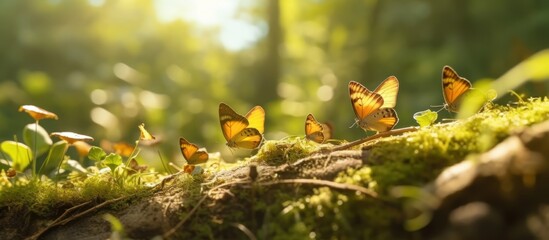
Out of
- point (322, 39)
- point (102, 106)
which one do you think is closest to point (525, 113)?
point (102, 106)

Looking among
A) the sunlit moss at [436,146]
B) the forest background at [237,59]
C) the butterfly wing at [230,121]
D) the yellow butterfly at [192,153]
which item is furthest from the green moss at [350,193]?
the forest background at [237,59]

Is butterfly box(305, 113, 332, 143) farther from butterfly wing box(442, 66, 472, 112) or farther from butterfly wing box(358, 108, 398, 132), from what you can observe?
butterfly wing box(442, 66, 472, 112)

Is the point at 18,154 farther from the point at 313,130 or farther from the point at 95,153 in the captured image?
the point at 313,130

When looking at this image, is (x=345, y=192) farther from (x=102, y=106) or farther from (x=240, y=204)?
(x=102, y=106)

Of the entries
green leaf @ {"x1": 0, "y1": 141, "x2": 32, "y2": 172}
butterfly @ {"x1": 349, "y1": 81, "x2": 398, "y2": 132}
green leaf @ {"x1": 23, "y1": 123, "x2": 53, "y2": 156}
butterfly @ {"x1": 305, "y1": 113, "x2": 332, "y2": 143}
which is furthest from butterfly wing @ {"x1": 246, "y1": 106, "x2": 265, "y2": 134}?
green leaf @ {"x1": 0, "y1": 141, "x2": 32, "y2": 172}

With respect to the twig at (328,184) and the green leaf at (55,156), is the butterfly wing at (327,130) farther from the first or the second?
the green leaf at (55,156)
